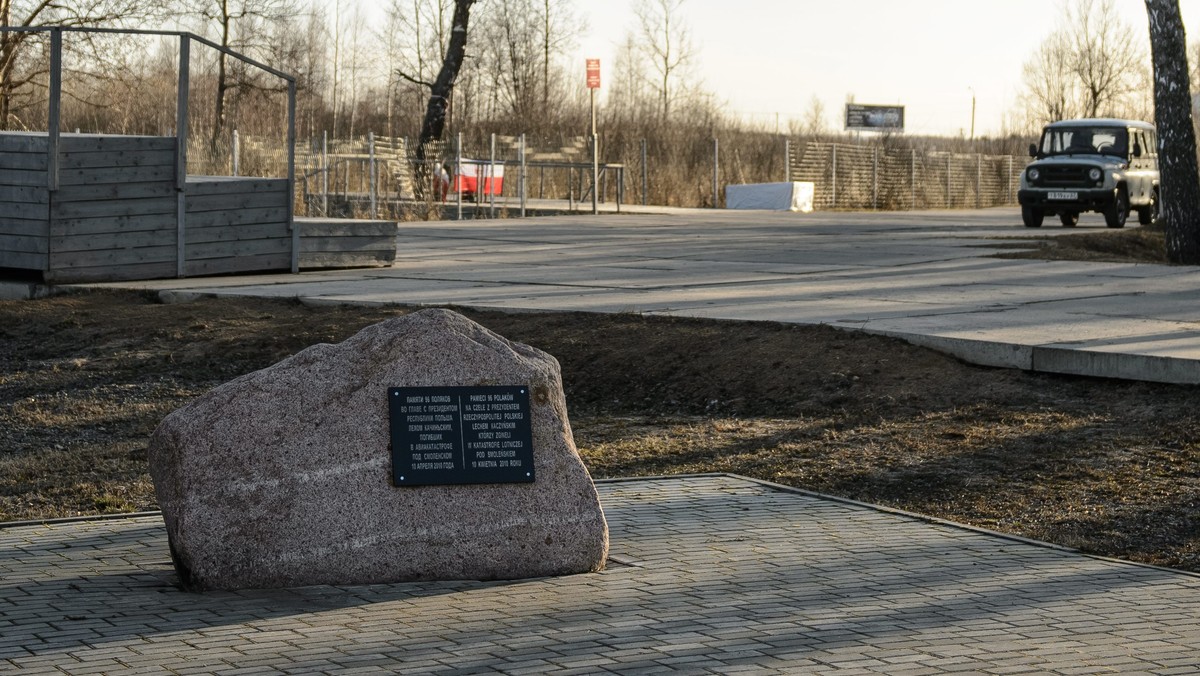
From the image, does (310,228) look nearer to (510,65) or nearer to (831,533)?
(831,533)

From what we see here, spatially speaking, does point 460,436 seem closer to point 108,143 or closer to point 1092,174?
point 108,143

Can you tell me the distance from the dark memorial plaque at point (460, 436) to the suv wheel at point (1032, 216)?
25.8 metres

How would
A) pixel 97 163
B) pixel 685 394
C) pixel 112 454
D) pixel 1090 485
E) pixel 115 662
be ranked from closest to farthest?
pixel 115 662 < pixel 1090 485 < pixel 112 454 < pixel 685 394 < pixel 97 163

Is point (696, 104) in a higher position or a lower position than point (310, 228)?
higher

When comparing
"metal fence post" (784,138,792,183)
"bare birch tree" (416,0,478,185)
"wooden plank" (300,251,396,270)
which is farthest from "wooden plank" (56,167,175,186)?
"metal fence post" (784,138,792,183)

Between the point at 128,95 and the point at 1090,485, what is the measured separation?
1180 cm

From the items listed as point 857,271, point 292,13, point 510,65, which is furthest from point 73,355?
point 510,65

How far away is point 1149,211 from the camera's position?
31.5 meters

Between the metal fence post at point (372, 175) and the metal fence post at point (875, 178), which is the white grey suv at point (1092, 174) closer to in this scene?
the metal fence post at point (372, 175)

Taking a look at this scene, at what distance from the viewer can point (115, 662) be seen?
4.39 metres

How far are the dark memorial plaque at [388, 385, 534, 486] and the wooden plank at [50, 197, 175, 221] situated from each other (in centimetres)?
1082

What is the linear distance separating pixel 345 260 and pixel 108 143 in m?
3.36

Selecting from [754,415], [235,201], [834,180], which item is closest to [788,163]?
[834,180]

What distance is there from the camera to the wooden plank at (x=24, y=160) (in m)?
15.3
